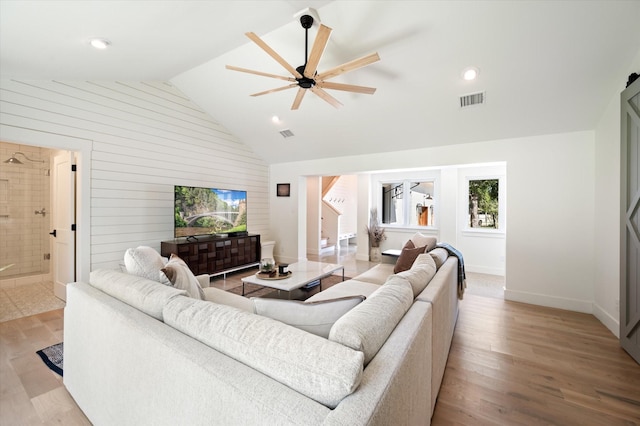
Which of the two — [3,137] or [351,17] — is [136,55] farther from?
[351,17]

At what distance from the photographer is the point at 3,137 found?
2926 millimetres

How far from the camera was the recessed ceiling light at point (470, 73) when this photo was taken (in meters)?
2.94

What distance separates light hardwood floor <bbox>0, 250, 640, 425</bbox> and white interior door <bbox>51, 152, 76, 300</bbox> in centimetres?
76

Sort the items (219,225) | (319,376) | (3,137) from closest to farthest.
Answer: (319,376) < (3,137) < (219,225)

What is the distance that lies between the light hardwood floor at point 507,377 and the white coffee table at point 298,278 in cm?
162

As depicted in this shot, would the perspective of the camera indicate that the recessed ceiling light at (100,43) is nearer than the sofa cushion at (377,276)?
Yes

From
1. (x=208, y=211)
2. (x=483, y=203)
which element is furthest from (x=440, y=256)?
(x=208, y=211)

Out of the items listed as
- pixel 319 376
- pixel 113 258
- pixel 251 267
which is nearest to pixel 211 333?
pixel 319 376

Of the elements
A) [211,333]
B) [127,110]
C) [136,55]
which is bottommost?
[211,333]

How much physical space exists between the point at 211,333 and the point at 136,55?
3.40 meters

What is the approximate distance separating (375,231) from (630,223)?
4.35 m

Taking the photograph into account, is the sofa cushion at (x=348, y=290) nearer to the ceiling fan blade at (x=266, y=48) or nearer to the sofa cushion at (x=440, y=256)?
the sofa cushion at (x=440, y=256)

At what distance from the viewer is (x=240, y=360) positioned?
3.20 ft

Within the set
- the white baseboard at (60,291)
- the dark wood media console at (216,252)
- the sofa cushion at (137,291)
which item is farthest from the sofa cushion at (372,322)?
the white baseboard at (60,291)
